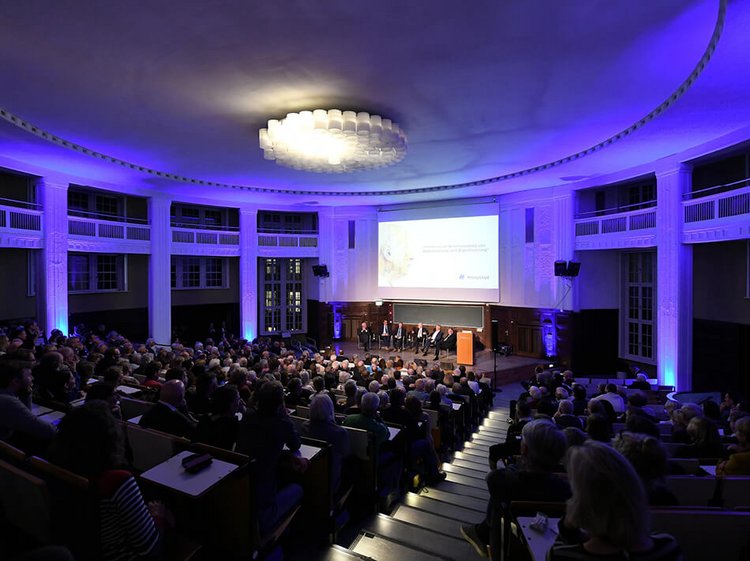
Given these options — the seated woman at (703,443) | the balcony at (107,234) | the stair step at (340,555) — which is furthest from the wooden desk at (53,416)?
the balcony at (107,234)

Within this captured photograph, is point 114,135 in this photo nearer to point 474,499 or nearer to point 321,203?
Result: point 321,203

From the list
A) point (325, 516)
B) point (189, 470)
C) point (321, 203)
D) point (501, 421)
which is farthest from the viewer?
point (321, 203)

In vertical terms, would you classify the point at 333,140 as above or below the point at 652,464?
above

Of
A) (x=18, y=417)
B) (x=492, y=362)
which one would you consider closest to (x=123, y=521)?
(x=18, y=417)

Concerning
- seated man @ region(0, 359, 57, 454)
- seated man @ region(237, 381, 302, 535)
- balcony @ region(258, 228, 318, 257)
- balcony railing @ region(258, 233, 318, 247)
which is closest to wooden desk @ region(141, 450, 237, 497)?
seated man @ region(237, 381, 302, 535)

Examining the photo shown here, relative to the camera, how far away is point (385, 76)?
6.43 metres

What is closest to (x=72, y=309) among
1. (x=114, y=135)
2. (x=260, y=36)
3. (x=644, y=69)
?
(x=114, y=135)

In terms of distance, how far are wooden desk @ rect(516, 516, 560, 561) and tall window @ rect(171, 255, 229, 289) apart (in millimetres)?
16274

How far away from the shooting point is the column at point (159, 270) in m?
14.0

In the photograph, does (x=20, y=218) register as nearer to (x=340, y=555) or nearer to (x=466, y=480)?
(x=340, y=555)

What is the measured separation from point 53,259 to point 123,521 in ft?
38.7

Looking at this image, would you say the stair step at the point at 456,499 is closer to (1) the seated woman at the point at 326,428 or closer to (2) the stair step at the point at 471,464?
(2) the stair step at the point at 471,464

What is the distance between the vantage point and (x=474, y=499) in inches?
173

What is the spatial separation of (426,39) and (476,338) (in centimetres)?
1186
